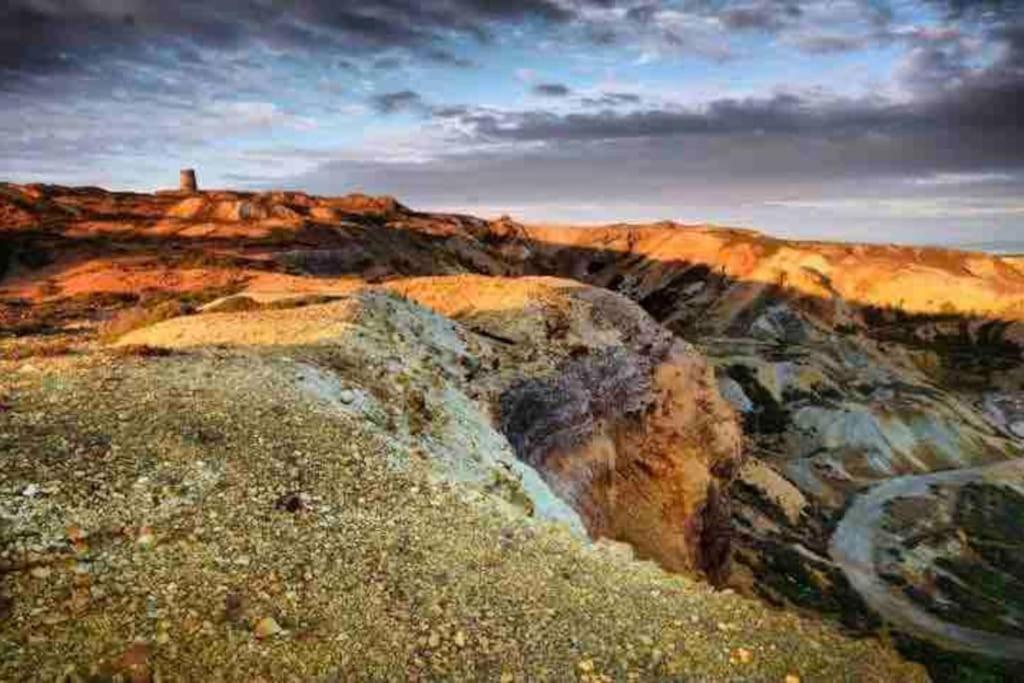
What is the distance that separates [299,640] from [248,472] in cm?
388

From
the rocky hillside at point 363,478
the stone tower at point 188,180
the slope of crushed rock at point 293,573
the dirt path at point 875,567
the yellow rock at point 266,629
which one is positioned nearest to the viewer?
the slope of crushed rock at point 293,573

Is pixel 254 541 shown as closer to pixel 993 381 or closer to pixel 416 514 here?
pixel 416 514

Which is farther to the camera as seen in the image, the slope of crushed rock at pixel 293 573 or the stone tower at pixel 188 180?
the stone tower at pixel 188 180

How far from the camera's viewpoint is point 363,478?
14383 mm

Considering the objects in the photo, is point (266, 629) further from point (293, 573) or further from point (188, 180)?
point (188, 180)

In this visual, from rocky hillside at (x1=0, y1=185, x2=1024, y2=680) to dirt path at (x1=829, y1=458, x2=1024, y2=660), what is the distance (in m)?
2.03

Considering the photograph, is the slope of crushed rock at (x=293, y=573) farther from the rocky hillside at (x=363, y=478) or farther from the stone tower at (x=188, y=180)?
the stone tower at (x=188, y=180)

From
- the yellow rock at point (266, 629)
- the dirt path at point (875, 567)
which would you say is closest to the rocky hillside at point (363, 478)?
the yellow rock at point (266, 629)

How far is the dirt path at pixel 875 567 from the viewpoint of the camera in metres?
50.3

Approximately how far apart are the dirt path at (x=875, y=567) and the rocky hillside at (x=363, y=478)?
2.03 meters

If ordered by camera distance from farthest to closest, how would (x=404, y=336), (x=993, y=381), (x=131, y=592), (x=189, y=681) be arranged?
(x=993, y=381) < (x=404, y=336) < (x=131, y=592) < (x=189, y=681)

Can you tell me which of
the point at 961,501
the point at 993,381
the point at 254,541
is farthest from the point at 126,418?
the point at 993,381

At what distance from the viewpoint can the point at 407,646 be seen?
35.1 ft

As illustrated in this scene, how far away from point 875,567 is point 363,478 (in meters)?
57.0
